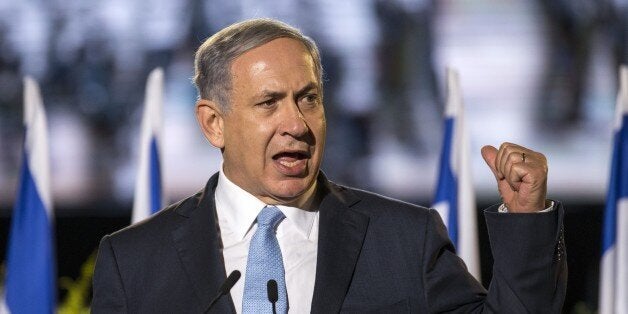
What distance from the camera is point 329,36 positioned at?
17.6 ft

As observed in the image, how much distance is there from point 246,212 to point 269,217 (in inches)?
1.8

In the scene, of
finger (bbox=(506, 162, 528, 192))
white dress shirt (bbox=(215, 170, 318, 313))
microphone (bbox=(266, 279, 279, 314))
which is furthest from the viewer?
white dress shirt (bbox=(215, 170, 318, 313))

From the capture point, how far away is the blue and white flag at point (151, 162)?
156 inches

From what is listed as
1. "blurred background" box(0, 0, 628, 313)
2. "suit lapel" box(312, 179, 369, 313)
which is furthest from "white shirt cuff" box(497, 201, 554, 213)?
"blurred background" box(0, 0, 628, 313)

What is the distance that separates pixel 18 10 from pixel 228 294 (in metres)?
3.67

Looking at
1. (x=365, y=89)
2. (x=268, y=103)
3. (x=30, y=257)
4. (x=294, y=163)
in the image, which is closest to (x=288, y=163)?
(x=294, y=163)

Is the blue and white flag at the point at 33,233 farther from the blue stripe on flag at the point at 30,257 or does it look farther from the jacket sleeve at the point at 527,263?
the jacket sleeve at the point at 527,263

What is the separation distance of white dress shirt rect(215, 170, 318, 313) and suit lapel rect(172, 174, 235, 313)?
25mm

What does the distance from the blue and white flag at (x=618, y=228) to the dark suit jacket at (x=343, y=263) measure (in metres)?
1.64

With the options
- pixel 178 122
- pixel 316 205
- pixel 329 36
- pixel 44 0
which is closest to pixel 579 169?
pixel 329 36

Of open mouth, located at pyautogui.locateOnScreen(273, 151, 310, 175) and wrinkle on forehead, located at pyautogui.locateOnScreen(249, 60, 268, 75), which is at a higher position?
wrinkle on forehead, located at pyautogui.locateOnScreen(249, 60, 268, 75)

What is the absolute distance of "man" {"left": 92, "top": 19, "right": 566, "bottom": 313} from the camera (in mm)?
2203

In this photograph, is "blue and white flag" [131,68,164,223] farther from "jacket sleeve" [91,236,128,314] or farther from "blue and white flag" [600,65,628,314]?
"jacket sleeve" [91,236,128,314]

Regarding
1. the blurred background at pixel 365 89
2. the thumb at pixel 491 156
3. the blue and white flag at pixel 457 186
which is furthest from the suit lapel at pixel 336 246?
the blurred background at pixel 365 89
